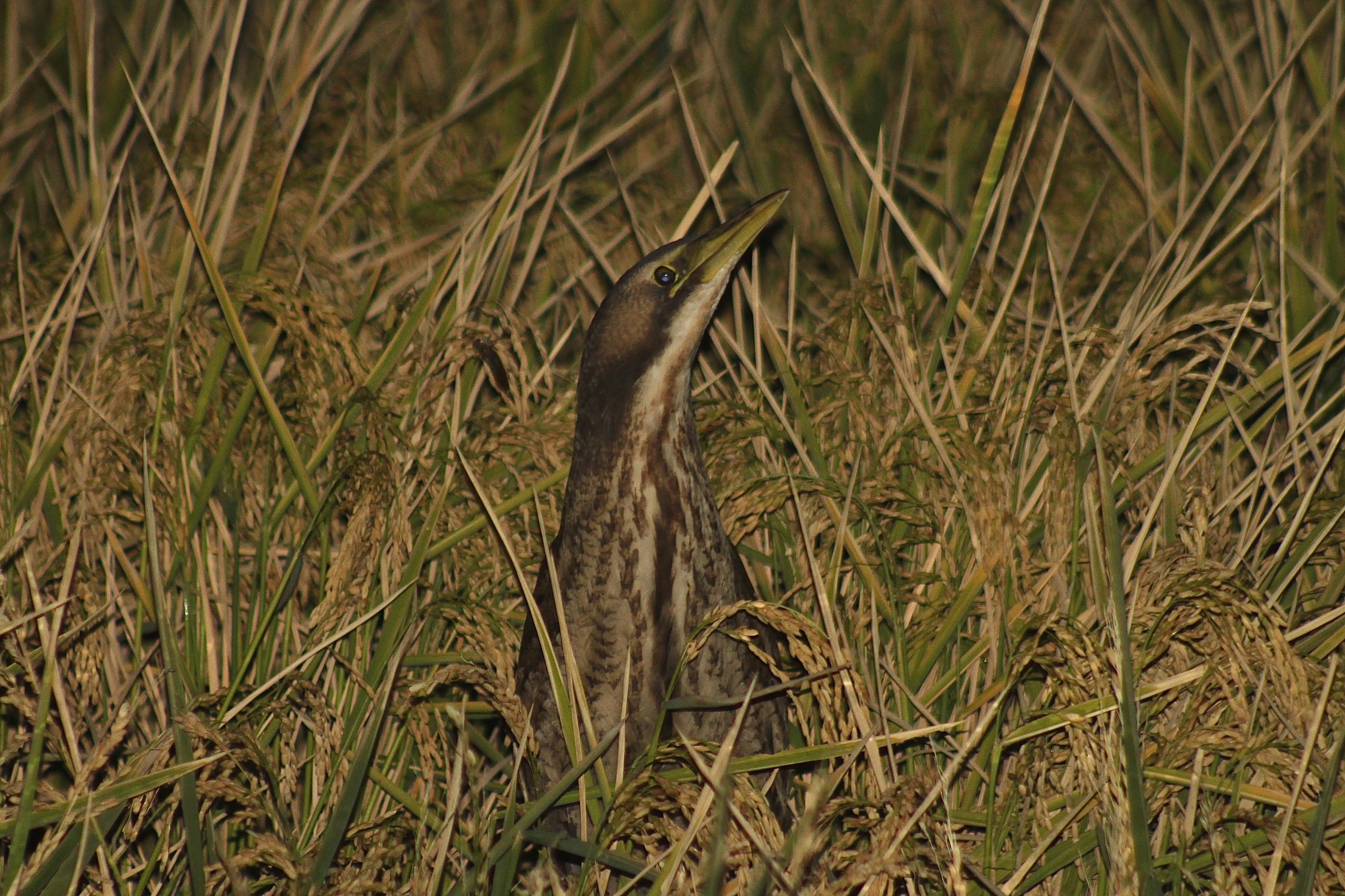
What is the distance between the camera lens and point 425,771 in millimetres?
2297

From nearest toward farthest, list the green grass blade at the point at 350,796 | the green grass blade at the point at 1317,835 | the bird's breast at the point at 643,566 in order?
the green grass blade at the point at 1317,835 → the green grass blade at the point at 350,796 → the bird's breast at the point at 643,566

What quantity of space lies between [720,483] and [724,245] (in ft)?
1.81

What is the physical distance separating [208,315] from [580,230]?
1109 millimetres

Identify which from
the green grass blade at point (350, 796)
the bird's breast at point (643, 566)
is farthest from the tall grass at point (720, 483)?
the bird's breast at point (643, 566)

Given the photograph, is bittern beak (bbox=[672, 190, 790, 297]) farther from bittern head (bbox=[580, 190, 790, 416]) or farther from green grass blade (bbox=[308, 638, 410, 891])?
green grass blade (bbox=[308, 638, 410, 891])

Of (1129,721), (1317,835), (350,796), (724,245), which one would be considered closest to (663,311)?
(724,245)

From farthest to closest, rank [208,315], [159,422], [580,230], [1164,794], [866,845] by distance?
1. [208,315]
2. [580,230]
3. [159,422]
4. [866,845]
5. [1164,794]

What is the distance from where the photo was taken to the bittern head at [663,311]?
2682 mm

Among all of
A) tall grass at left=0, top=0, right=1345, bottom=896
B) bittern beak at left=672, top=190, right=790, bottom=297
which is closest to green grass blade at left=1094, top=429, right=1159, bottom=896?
tall grass at left=0, top=0, right=1345, bottom=896

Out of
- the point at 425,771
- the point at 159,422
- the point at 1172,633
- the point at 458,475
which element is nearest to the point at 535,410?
the point at 458,475

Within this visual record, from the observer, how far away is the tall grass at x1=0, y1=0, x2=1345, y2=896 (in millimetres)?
2037

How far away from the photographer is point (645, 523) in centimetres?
268

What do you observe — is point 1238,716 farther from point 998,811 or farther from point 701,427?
point 701,427

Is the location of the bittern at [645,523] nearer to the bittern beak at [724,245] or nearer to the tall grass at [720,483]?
the bittern beak at [724,245]
